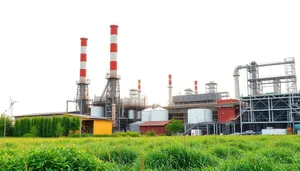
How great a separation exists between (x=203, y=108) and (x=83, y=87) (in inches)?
1014

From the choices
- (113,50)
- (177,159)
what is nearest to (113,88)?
(113,50)

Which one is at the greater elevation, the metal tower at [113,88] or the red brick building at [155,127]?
the metal tower at [113,88]

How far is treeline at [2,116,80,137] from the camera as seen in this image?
1870 inches

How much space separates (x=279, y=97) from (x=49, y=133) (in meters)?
→ 37.3

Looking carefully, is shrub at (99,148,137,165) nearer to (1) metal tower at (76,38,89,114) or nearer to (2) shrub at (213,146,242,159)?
(2) shrub at (213,146,242,159)

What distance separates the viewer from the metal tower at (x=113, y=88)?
2468 inches

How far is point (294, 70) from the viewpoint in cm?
5641

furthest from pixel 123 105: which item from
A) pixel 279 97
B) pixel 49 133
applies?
pixel 279 97

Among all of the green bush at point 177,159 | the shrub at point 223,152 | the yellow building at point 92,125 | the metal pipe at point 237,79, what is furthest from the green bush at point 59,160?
the metal pipe at point 237,79

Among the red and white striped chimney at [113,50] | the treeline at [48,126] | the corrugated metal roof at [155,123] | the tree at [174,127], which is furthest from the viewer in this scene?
the corrugated metal roof at [155,123]

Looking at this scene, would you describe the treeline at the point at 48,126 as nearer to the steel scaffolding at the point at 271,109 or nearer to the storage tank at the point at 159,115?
the storage tank at the point at 159,115

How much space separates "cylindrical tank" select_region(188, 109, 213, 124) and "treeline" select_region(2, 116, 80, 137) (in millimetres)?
24231

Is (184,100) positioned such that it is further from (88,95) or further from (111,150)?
(111,150)

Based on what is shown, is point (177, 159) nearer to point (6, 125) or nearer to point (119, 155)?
point (119, 155)
